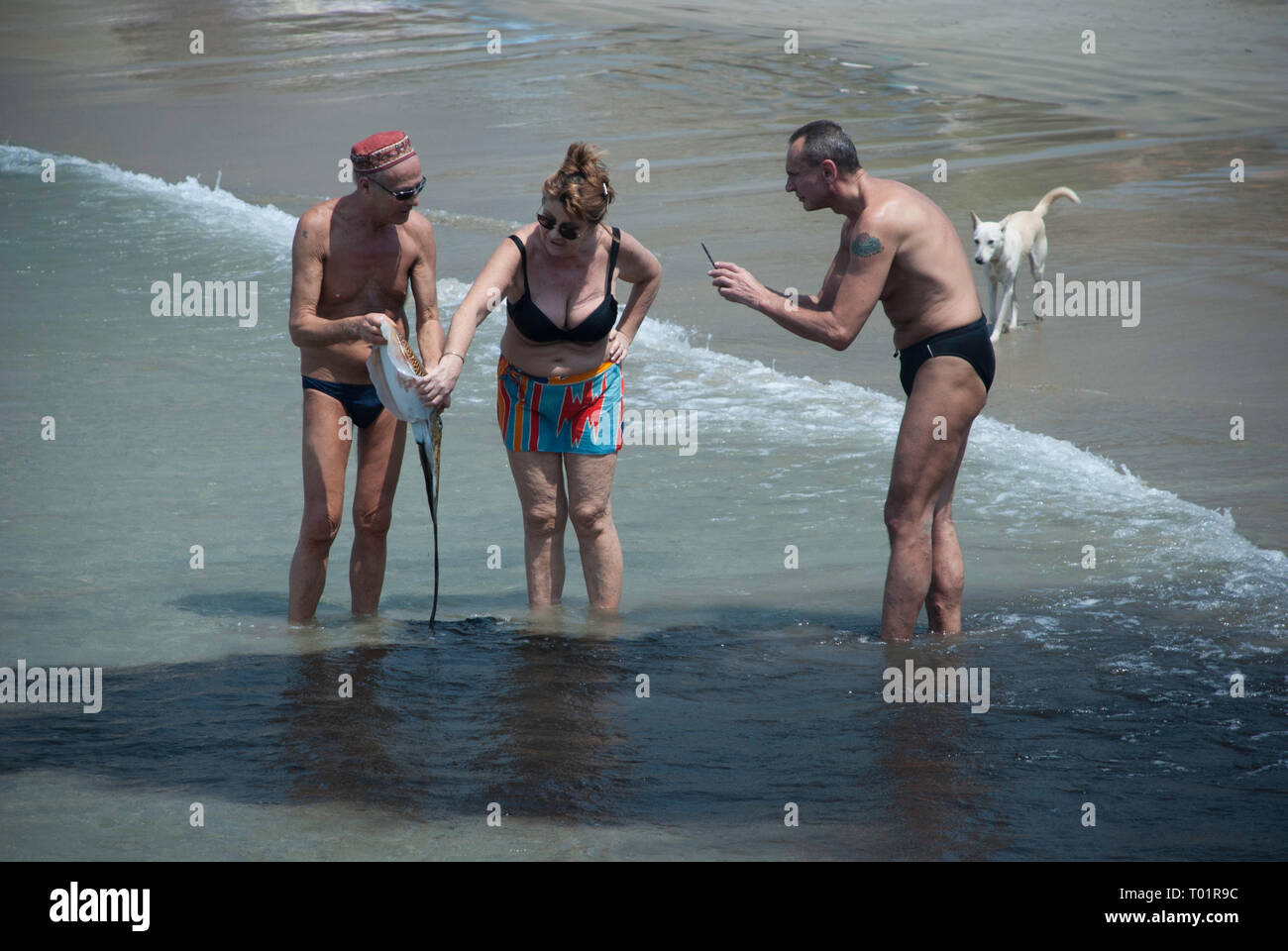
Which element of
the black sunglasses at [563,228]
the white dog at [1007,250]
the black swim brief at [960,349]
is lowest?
the black swim brief at [960,349]

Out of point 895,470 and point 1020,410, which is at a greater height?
point 1020,410

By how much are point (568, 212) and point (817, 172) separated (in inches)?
34.6

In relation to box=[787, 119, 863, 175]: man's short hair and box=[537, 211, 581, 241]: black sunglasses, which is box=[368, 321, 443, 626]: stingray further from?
box=[787, 119, 863, 175]: man's short hair

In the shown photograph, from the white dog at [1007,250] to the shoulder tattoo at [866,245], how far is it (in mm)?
5743

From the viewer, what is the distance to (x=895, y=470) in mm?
5176

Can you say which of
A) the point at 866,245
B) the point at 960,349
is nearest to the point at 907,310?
the point at 960,349

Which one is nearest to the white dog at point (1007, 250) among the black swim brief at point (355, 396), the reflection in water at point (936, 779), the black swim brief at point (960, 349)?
the black swim brief at point (960, 349)

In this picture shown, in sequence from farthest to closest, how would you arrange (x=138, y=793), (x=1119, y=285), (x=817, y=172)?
(x=1119, y=285) → (x=817, y=172) → (x=138, y=793)

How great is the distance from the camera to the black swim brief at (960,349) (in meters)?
5.05

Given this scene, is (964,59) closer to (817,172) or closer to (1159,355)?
(1159,355)

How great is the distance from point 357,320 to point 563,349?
2.58 feet

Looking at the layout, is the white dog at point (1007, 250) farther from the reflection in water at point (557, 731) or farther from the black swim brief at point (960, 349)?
the reflection in water at point (557, 731)

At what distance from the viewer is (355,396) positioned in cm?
533

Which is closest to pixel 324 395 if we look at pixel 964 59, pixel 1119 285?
pixel 1119 285
